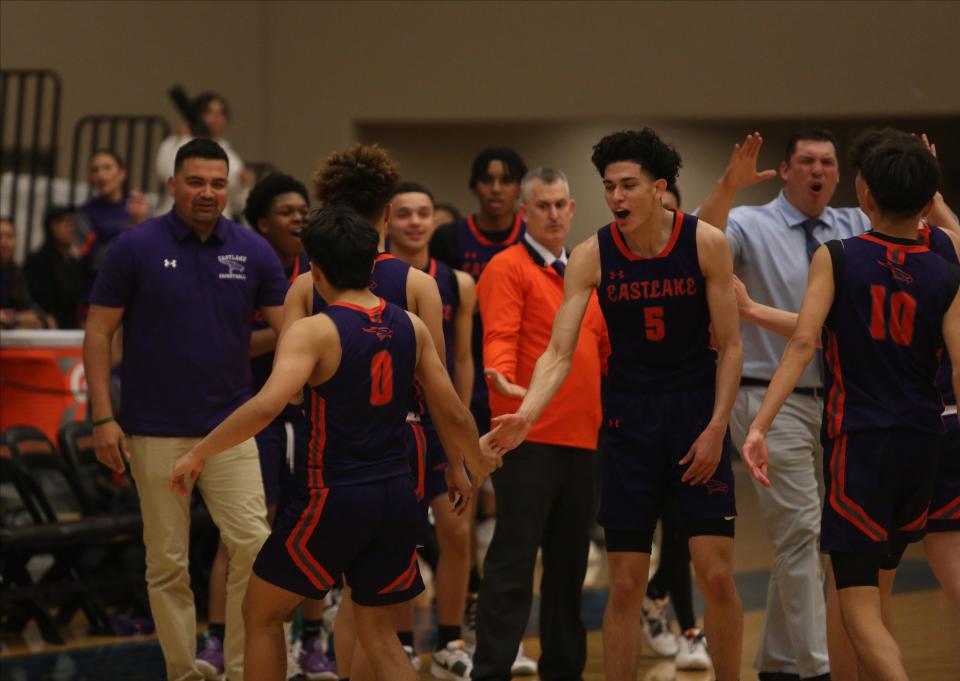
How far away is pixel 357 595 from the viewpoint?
14.3 ft

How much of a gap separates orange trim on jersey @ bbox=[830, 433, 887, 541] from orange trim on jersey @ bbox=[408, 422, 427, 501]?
131 cm

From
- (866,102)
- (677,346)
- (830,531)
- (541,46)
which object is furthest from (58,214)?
(830,531)

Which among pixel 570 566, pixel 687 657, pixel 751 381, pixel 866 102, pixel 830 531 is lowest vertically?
pixel 687 657

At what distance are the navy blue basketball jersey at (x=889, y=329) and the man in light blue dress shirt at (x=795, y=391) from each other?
100 centimetres

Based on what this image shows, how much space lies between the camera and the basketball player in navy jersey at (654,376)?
4.73m

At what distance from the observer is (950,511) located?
4527mm

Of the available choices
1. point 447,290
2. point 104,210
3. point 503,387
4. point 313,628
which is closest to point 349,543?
point 503,387

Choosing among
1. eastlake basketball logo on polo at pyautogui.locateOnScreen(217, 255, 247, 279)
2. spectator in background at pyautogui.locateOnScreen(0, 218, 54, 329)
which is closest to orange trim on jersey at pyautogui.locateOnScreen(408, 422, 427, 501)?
eastlake basketball logo on polo at pyautogui.locateOnScreen(217, 255, 247, 279)

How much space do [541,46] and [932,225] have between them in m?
5.07

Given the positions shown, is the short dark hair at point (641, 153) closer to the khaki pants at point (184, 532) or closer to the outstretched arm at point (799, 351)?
the outstretched arm at point (799, 351)

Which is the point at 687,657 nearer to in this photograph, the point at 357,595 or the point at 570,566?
the point at 570,566

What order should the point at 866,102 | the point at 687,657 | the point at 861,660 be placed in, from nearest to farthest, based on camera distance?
the point at 861,660 → the point at 687,657 → the point at 866,102

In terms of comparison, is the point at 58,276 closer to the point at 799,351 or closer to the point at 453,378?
the point at 453,378

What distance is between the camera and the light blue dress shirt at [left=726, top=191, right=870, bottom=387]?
570 cm
